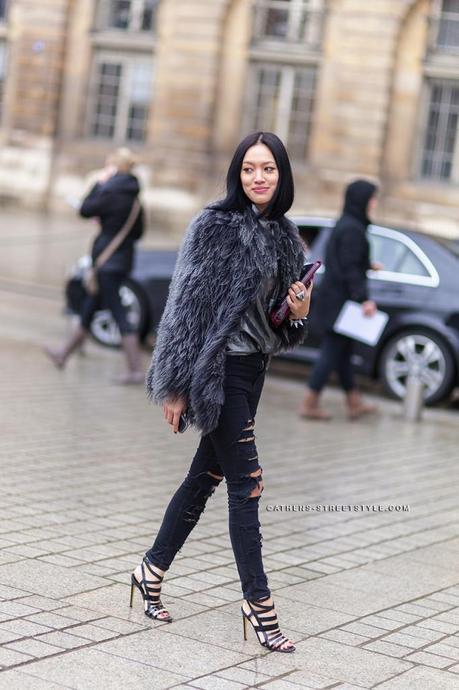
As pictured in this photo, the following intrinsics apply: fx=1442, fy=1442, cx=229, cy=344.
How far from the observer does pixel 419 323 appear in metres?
12.7

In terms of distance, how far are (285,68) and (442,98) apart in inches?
145

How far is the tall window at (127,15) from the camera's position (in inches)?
1329

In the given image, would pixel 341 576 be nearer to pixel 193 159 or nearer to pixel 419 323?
pixel 419 323

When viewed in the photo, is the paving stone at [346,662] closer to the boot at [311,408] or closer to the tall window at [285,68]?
the boot at [311,408]

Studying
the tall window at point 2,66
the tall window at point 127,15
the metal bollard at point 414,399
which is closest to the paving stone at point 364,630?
the metal bollard at point 414,399

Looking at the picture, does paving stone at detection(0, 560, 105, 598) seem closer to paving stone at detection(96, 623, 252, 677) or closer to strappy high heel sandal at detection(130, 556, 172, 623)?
strappy high heel sandal at detection(130, 556, 172, 623)

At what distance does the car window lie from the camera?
13094 mm

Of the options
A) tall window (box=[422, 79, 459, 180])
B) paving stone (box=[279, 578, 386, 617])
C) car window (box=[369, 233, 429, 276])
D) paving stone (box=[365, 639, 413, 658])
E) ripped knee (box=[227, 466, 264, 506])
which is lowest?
paving stone (box=[279, 578, 386, 617])

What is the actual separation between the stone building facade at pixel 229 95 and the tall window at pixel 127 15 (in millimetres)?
33

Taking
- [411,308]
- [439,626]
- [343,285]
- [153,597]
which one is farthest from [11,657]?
[411,308]

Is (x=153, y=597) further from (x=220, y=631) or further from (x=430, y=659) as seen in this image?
(x=430, y=659)

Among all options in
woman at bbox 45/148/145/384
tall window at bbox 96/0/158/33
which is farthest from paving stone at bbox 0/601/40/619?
tall window at bbox 96/0/158/33

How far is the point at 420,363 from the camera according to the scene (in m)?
12.7

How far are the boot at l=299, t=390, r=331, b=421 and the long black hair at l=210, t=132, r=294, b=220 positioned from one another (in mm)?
6037
